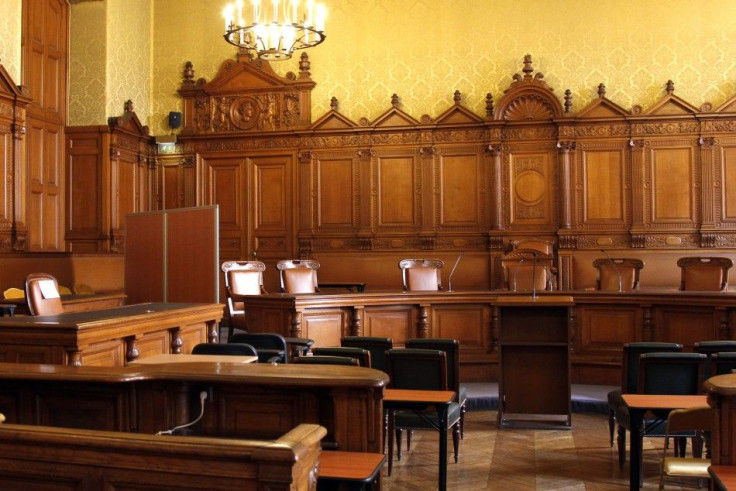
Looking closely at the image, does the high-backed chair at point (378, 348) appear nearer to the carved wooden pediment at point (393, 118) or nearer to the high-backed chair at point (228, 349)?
the high-backed chair at point (228, 349)

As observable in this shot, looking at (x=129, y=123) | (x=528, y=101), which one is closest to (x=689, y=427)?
(x=528, y=101)

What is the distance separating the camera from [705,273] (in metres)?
7.94

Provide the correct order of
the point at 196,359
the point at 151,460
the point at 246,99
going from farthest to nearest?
the point at 246,99
the point at 196,359
the point at 151,460

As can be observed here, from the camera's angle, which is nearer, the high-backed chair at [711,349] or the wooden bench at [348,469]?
the wooden bench at [348,469]

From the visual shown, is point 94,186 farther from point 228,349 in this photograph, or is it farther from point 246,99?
point 228,349

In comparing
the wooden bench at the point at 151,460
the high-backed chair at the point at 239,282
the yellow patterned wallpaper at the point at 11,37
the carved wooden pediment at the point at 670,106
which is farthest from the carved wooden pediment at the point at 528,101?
the wooden bench at the point at 151,460

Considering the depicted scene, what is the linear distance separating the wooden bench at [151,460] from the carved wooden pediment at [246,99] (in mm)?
9168

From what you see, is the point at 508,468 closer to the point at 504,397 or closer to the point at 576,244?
the point at 504,397

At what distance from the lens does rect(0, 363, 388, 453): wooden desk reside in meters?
2.97

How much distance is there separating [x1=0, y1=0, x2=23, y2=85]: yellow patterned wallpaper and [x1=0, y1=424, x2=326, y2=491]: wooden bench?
813 centimetres

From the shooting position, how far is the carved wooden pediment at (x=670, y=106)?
Result: 9.95 m

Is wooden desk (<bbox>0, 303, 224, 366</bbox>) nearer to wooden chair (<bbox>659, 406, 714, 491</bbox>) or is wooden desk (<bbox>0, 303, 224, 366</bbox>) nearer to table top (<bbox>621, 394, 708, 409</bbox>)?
table top (<bbox>621, 394, 708, 409</bbox>)

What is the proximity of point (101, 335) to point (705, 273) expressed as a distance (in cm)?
621

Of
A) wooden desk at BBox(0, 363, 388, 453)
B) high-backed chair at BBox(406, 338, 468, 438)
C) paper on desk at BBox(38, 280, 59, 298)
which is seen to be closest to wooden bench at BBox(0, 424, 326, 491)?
wooden desk at BBox(0, 363, 388, 453)
